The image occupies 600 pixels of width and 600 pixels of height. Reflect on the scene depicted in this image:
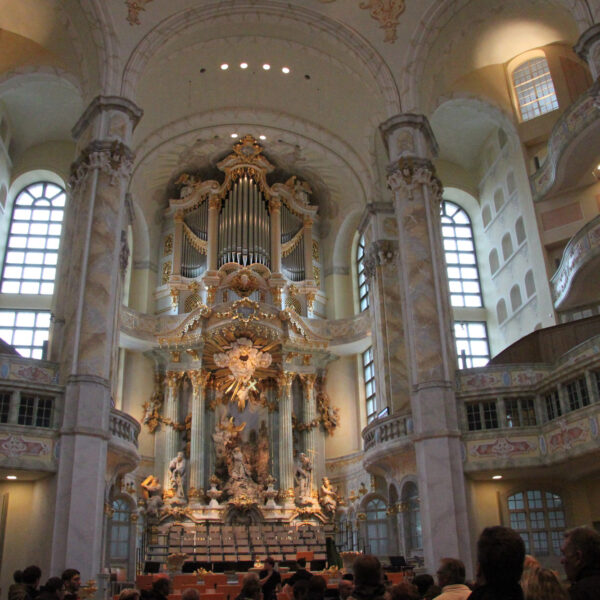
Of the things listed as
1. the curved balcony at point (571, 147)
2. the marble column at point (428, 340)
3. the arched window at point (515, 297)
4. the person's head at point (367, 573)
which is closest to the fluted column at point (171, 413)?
the marble column at point (428, 340)

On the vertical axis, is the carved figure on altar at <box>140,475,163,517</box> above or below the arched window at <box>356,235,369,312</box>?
below

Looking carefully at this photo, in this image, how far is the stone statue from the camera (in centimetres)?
2630

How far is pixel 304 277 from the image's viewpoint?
102 feet

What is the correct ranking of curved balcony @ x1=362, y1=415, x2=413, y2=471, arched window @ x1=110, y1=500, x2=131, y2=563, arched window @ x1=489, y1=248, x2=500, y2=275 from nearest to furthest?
curved balcony @ x1=362, y1=415, x2=413, y2=471, arched window @ x1=110, y1=500, x2=131, y2=563, arched window @ x1=489, y1=248, x2=500, y2=275

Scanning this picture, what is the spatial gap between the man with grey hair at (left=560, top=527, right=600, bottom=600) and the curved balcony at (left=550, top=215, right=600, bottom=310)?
682 inches

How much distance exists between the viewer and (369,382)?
96.3ft

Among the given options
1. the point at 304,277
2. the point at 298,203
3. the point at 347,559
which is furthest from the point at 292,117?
the point at 347,559

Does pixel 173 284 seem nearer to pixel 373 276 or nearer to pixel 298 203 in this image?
pixel 298 203

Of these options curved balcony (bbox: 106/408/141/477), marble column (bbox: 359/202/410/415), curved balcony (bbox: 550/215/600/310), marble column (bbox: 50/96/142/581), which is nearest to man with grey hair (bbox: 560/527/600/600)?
marble column (bbox: 50/96/142/581)

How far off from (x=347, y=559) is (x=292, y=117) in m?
17.7

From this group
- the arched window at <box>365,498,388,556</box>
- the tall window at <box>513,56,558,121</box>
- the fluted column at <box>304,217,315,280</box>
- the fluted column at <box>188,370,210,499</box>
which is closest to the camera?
the arched window at <box>365,498,388,556</box>

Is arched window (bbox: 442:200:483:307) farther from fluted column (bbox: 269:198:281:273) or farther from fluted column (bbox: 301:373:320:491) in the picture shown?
fluted column (bbox: 269:198:281:273)

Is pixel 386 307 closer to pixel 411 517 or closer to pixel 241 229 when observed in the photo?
pixel 411 517

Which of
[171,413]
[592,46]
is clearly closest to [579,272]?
[592,46]
